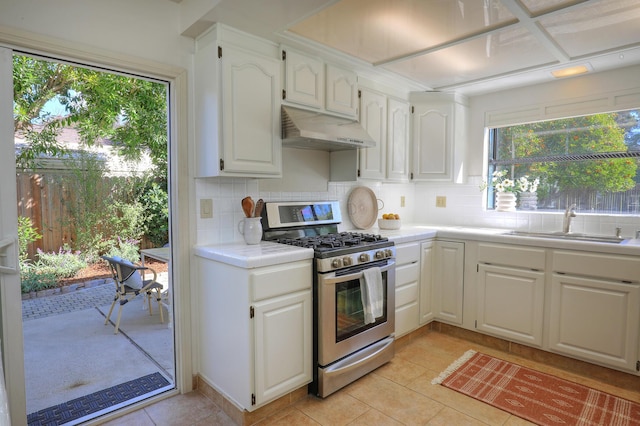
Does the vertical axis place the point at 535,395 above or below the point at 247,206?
below

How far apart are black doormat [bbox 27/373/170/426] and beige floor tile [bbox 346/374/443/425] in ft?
4.33

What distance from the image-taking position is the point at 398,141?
344 centimetres

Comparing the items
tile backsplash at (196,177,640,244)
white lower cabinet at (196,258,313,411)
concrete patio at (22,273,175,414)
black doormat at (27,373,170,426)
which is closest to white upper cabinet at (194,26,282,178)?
tile backsplash at (196,177,640,244)

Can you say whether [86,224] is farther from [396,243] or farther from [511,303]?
[511,303]

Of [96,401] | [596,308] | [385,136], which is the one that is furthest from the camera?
[385,136]

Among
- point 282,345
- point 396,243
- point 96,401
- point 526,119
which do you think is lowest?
point 96,401

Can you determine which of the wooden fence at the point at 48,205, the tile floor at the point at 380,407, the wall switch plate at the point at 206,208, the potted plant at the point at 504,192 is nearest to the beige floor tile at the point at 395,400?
the tile floor at the point at 380,407

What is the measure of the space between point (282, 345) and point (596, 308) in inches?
84.6

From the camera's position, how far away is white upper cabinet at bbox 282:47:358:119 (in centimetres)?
249

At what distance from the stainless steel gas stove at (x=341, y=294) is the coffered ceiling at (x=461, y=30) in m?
1.21

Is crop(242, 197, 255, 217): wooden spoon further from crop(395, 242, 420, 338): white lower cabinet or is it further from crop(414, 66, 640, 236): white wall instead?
crop(414, 66, 640, 236): white wall

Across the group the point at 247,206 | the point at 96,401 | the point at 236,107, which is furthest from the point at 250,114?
the point at 96,401

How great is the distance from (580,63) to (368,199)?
1.97m

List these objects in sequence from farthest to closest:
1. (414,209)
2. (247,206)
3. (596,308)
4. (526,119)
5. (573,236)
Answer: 1. (414,209)
2. (526,119)
3. (573,236)
4. (596,308)
5. (247,206)
